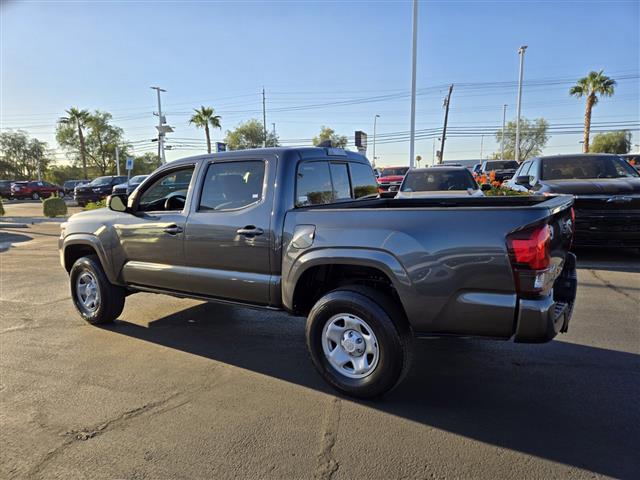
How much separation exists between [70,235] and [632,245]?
27.2ft

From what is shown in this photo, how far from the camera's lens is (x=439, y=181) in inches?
387

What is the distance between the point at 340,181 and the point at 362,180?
459mm

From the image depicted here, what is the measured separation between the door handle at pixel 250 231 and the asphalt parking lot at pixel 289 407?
1.18 metres

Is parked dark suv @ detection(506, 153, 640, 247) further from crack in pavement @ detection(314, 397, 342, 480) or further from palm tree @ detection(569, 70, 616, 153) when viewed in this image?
palm tree @ detection(569, 70, 616, 153)

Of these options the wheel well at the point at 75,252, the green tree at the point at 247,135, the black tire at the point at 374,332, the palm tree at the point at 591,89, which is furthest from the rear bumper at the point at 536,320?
the green tree at the point at 247,135

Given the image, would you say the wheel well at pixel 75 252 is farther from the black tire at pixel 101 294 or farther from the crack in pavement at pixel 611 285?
the crack in pavement at pixel 611 285

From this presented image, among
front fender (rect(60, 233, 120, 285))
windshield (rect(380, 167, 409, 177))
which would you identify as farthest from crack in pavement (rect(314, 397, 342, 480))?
windshield (rect(380, 167, 409, 177))

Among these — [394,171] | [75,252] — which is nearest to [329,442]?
[75,252]

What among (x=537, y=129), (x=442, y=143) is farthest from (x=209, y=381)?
(x=537, y=129)

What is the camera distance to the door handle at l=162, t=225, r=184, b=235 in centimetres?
417

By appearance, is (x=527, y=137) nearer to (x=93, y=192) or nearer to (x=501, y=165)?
(x=501, y=165)

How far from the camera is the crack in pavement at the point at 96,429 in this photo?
8.57 feet

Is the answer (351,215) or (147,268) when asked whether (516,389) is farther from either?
(147,268)

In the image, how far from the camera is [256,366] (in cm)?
391
